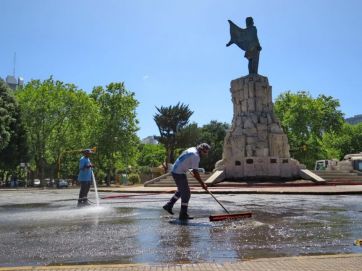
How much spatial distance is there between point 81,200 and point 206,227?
7060 mm

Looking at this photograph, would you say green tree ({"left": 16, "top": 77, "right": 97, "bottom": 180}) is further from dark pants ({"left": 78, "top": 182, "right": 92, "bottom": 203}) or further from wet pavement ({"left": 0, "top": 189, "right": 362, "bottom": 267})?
wet pavement ({"left": 0, "top": 189, "right": 362, "bottom": 267})

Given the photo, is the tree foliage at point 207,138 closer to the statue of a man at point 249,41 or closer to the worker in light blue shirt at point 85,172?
the statue of a man at point 249,41

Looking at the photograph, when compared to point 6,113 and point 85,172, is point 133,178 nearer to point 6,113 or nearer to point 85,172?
point 6,113

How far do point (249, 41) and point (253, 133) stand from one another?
7.56 m

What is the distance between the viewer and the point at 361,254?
194 inches

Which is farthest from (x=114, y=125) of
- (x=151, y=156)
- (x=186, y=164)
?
(x=186, y=164)

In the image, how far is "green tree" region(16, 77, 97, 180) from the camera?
5328 cm

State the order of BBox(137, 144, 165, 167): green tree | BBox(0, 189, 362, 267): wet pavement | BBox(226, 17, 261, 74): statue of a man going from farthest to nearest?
BBox(137, 144, 165, 167): green tree
BBox(226, 17, 261, 74): statue of a man
BBox(0, 189, 362, 267): wet pavement

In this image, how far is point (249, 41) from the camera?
3488 centimetres

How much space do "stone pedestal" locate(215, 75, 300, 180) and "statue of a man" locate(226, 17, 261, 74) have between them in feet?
5.08

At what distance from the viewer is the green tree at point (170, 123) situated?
70688mm

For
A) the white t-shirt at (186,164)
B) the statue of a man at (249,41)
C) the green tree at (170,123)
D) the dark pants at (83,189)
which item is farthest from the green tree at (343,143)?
the white t-shirt at (186,164)

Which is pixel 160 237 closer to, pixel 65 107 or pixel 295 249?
pixel 295 249

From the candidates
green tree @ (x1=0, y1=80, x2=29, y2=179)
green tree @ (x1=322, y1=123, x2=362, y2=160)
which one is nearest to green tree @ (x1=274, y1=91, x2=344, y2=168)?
green tree @ (x1=322, y1=123, x2=362, y2=160)
